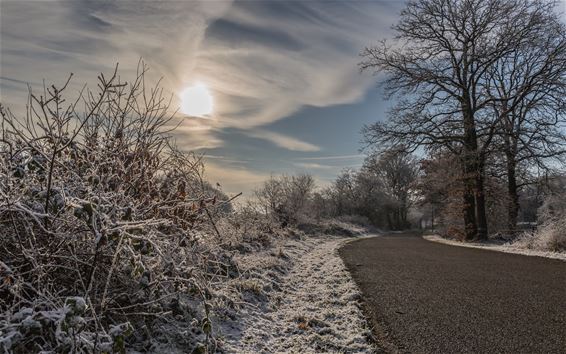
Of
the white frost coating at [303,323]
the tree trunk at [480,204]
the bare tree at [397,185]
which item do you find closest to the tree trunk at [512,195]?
the tree trunk at [480,204]

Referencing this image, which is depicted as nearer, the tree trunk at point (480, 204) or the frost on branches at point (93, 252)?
the frost on branches at point (93, 252)

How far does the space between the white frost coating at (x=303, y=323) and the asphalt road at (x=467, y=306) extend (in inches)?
9.6

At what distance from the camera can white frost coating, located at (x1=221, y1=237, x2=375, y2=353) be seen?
3670 millimetres

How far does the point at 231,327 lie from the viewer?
4074 mm

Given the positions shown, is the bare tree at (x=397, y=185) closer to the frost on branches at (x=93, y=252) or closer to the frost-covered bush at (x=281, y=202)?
the frost-covered bush at (x=281, y=202)

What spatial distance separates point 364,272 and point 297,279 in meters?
1.44

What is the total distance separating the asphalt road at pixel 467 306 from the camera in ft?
11.6

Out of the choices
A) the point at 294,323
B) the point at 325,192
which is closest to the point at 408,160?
the point at 325,192

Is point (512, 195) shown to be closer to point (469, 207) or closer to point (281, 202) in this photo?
point (469, 207)

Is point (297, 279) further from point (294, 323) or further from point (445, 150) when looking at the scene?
point (445, 150)

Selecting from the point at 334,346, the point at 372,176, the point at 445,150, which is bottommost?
the point at 334,346

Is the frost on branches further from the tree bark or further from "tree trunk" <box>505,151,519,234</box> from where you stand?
"tree trunk" <box>505,151,519,234</box>

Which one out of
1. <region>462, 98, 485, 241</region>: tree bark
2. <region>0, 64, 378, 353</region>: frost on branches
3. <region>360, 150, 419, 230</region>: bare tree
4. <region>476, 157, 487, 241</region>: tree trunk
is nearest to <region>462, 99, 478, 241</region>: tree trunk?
<region>462, 98, 485, 241</region>: tree bark

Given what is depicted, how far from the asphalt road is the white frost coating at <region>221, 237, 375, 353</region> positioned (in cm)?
24
